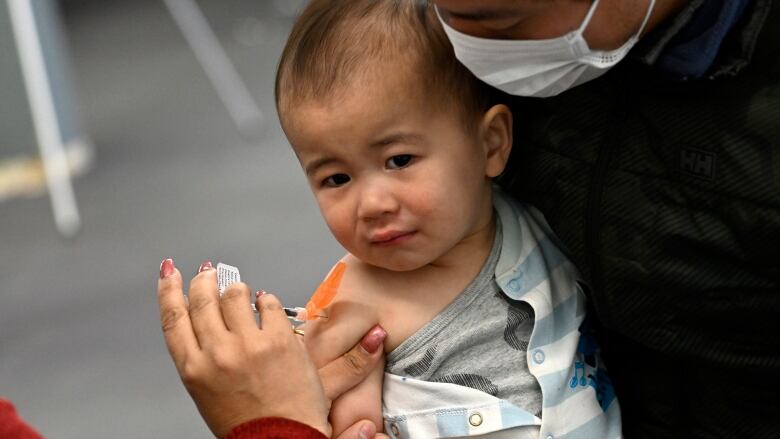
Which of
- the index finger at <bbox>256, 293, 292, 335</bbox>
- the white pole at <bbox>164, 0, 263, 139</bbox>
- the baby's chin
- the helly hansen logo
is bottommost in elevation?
the helly hansen logo

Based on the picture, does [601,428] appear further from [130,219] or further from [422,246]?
[130,219]

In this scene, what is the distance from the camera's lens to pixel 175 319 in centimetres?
125

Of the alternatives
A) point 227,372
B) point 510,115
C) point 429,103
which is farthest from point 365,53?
point 227,372

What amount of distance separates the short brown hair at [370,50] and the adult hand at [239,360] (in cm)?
25

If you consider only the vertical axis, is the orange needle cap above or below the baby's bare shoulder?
above

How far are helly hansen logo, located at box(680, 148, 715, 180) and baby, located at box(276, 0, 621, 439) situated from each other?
9.1 inches

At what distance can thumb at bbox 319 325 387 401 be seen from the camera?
129 centimetres

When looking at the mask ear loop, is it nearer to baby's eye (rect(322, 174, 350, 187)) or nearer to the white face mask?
the white face mask

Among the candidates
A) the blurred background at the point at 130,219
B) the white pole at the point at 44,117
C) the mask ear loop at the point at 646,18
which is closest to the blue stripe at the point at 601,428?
the mask ear loop at the point at 646,18

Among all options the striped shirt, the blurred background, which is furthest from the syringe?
the blurred background

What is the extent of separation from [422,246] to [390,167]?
0.10 meters

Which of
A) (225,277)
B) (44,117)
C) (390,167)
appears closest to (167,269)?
(225,277)

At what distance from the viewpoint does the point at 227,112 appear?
5688 millimetres

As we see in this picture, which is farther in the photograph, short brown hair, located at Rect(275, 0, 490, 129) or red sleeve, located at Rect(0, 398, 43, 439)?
short brown hair, located at Rect(275, 0, 490, 129)
